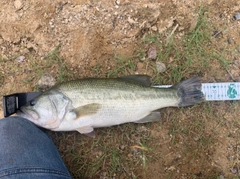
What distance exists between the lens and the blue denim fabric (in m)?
2.90

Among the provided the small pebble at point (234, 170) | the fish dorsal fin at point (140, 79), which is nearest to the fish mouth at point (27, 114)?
the fish dorsal fin at point (140, 79)

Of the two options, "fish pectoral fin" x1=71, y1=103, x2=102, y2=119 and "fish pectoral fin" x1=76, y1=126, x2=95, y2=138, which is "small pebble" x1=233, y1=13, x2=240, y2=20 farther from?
"fish pectoral fin" x1=76, y1=126, x2=95, y2=138

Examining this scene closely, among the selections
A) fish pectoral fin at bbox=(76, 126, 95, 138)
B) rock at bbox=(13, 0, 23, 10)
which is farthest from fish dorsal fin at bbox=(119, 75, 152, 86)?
rock at bbox=(13, 0, 23, 10)

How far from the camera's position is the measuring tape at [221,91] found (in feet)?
12.0

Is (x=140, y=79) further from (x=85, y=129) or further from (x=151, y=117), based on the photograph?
(x=85, y=129)

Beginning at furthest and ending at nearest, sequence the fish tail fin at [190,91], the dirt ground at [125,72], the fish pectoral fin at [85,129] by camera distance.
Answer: the dirt ground at [125,72], the fish tail fin at [190,91], the fish pectoral fin at [85,129]

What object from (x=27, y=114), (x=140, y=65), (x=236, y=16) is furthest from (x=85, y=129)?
(x=236, y=16)

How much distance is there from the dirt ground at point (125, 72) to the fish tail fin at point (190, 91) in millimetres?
238

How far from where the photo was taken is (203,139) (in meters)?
3.66

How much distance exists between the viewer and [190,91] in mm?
3490

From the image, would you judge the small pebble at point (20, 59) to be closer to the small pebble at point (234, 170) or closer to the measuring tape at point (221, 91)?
the measuring tape at point (221, 91)

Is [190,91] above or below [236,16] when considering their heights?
below

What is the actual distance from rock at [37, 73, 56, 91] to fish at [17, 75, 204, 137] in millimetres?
396

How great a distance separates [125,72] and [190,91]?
86 centimetres
